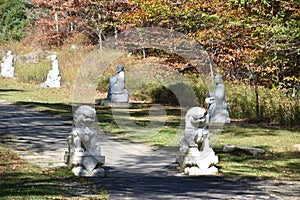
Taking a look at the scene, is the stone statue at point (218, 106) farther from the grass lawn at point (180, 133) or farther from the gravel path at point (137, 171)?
the gravel path at point (137, 171)

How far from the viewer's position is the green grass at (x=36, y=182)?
7.62 m

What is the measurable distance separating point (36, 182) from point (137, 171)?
2.10 meters

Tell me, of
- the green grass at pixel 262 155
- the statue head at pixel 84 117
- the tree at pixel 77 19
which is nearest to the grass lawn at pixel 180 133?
the green grass at pixel 262 155

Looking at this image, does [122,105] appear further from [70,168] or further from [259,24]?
[70,168]

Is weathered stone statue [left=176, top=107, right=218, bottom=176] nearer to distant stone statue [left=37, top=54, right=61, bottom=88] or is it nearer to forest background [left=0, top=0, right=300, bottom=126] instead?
forest background [left=0, top=0, right=300, bottom=126]

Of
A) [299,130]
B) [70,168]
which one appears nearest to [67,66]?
[299,130]

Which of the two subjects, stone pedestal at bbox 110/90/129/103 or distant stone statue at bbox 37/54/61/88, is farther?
distant stone statue at bbox 37/54/61/88

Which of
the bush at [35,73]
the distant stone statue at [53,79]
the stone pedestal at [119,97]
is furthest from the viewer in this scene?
the bush at [35,73]

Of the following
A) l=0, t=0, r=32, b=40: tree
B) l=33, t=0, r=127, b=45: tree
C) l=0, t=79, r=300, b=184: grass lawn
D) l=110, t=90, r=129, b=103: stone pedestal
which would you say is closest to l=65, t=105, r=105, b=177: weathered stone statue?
l=0, t=79, r=300, b=184: grass lawn

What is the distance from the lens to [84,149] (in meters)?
9.45

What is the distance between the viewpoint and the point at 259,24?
16688 millimetres

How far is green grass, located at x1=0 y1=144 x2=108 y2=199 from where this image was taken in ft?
25.0

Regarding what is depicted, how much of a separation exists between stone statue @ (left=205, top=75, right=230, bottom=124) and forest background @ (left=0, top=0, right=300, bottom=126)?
4.63ft

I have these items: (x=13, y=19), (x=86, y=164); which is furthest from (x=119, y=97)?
(x=13, y=19)
